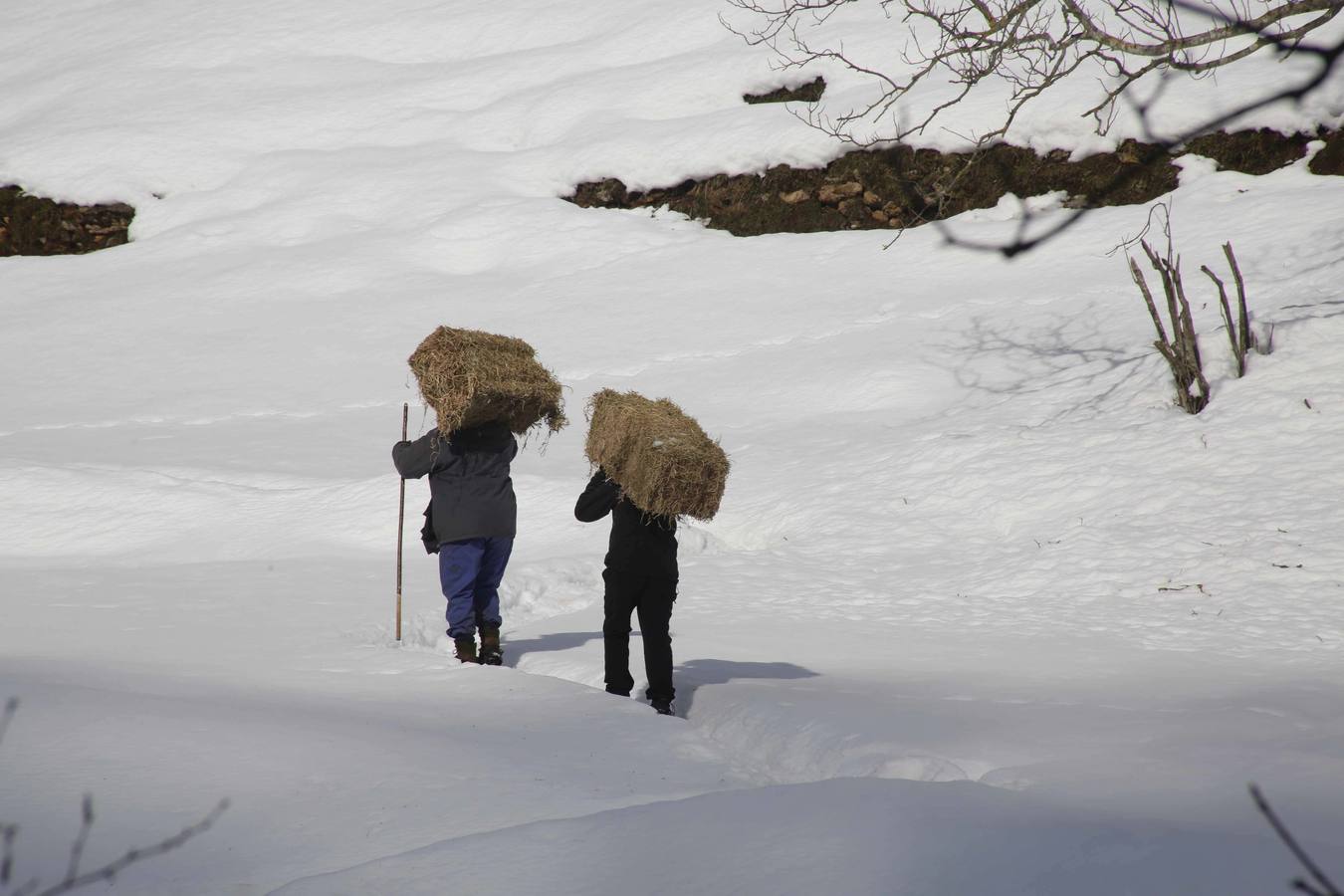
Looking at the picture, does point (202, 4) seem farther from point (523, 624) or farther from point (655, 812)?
point (655, 812)

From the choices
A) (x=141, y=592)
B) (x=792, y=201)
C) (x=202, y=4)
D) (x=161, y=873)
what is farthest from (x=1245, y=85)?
(x=202, y=4)

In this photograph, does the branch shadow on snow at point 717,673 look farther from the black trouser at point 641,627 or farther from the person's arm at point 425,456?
the person's arm at point 425,456

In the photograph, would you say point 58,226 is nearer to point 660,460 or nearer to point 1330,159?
point 660,460

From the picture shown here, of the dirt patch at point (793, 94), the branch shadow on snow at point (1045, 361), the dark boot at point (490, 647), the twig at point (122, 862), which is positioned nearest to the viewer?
the twig at point (122, 862)

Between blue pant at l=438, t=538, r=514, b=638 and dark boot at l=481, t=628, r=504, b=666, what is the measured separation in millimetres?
39

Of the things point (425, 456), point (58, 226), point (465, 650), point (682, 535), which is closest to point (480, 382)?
point (425, 456)

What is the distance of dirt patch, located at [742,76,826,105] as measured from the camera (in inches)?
885

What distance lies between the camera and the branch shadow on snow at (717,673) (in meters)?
5.59

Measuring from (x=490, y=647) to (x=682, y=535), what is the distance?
143 inches

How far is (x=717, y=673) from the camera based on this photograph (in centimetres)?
591

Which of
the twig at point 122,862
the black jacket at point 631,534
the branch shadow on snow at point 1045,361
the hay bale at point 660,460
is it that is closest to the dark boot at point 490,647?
the black jacket at point 631,534

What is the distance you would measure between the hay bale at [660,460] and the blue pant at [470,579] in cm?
88

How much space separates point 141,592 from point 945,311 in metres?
10.1

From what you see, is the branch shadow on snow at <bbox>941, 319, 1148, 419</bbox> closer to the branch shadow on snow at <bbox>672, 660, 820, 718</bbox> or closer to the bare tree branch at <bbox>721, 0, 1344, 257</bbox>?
the bare tree branch at <bbox>721, 0, 1344, 257</bbox>
